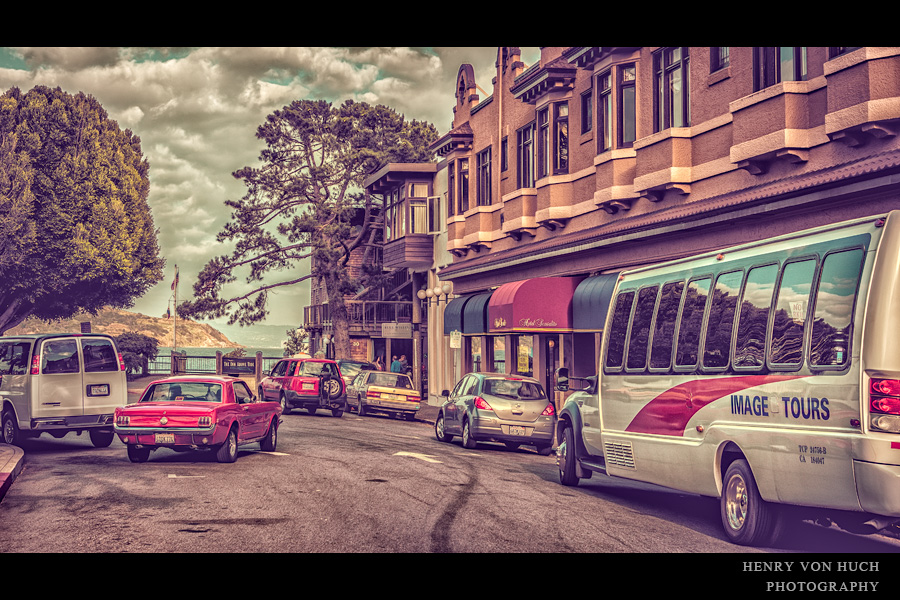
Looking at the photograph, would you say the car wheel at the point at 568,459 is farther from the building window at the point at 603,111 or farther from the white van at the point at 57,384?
the building window at the point at 603,111

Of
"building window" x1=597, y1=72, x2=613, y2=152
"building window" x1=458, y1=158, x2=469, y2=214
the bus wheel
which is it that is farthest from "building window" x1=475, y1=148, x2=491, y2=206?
the bus wheel

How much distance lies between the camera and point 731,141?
812 inches

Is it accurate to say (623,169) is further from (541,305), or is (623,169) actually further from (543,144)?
(543,144)

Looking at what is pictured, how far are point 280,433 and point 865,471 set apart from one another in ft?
58.4

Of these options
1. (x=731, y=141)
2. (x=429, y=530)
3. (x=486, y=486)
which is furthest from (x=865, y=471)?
(x=731, y=141)

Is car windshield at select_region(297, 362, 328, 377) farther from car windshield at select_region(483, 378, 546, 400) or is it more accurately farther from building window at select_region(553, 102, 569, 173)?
car windshield at select_region(483, 378, 546, 400)

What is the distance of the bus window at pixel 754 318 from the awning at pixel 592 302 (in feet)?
44.0

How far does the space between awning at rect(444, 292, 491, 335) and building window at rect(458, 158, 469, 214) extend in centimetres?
347

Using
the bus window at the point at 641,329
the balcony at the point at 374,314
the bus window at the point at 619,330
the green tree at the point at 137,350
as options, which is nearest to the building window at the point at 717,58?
the bus window at the point at 619,330

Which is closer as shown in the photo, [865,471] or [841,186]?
[865,471]

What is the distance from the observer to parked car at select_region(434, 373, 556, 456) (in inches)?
843

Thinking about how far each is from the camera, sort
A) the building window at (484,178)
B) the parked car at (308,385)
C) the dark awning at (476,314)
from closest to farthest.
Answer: the parked car at (308,385), the dark awning at (476,314), the building window at (484,178)

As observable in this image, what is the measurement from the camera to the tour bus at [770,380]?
8.50 metres
